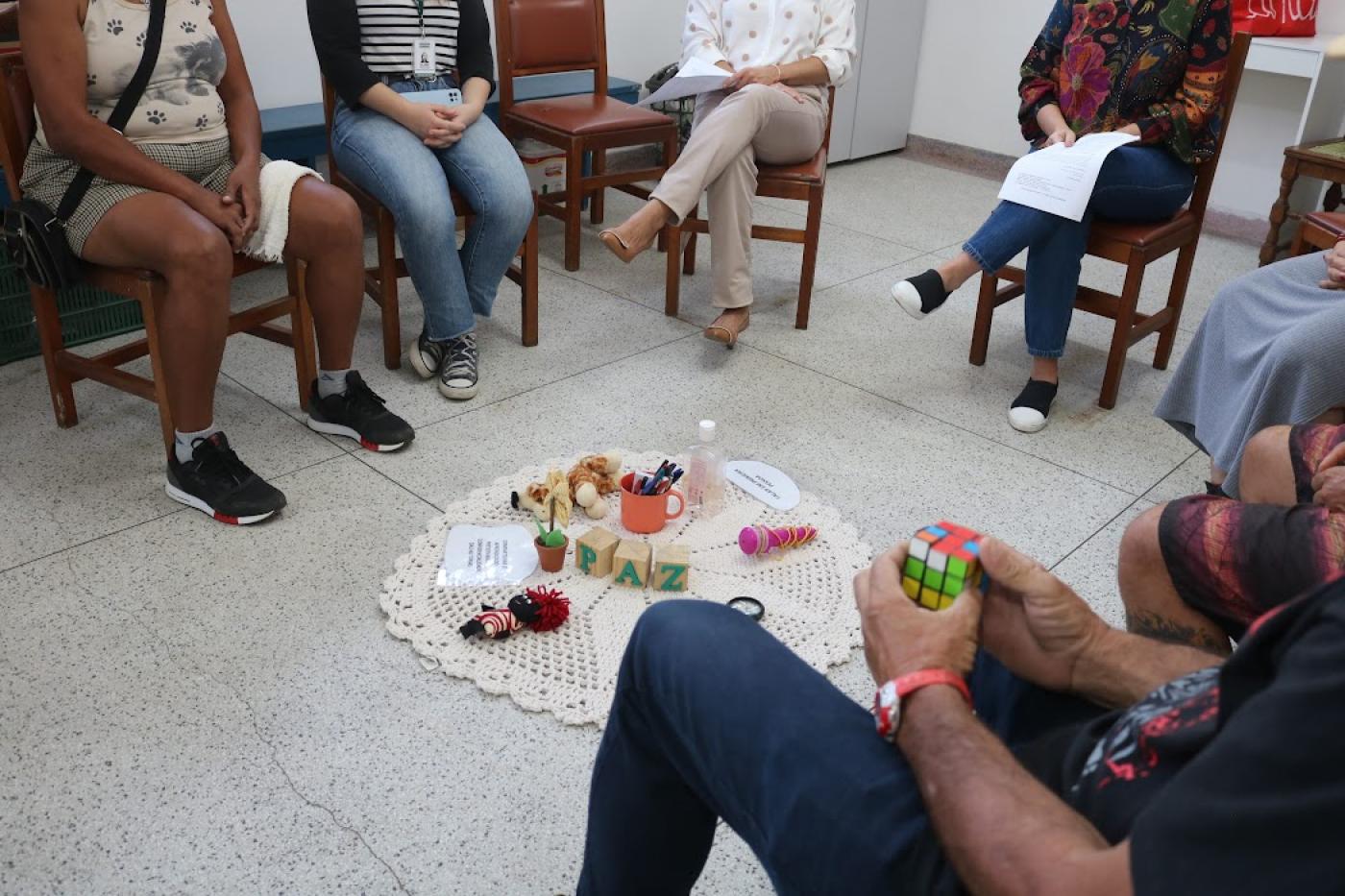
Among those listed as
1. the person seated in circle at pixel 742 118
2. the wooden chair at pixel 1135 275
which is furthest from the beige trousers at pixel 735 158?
the wooden chair at pixel 1135 275

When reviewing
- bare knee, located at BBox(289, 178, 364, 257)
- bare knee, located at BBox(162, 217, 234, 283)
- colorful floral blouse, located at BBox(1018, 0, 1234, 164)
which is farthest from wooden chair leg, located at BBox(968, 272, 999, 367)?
bare knee, located at BBox(162, 217, 234, 283)

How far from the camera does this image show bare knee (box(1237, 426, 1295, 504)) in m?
1.51

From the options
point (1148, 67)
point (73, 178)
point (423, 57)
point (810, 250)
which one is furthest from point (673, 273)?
point (73, 178)

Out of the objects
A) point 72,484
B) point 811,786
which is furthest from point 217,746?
point 811,786

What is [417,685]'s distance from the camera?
5.53 feet

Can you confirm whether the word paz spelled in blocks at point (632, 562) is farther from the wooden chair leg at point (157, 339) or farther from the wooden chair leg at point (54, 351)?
the wooden chair leg at point (54, 351)

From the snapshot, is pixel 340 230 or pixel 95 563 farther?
pixel 340 230

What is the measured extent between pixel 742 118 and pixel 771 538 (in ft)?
4.21

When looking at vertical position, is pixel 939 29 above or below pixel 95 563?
above

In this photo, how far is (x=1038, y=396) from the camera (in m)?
2.66

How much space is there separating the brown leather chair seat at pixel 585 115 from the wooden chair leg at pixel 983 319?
113cm

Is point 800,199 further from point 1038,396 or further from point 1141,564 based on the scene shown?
point 1141,564

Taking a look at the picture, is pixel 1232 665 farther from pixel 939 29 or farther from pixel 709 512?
pixel 939 29

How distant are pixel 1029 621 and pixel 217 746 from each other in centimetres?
114
